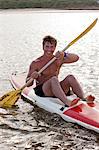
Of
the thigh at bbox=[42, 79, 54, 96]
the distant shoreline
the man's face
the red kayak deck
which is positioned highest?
the distant shoreline

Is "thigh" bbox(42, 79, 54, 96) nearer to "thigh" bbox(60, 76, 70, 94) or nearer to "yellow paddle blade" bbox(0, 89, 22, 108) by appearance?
"thigh" bbox(60, 76, 70, 94)

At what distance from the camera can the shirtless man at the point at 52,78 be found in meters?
8.39

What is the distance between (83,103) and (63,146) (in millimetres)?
1400

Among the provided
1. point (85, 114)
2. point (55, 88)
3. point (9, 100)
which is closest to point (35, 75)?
point (55, 88)

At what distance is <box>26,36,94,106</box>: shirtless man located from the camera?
8391 mm

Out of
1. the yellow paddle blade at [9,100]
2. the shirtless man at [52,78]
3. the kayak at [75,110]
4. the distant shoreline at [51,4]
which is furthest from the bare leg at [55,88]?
the distant shoreline at [51,4]

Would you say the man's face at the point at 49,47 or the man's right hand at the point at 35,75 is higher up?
the man's face at the point at 49,47

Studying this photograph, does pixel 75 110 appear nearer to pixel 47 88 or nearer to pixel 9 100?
pixel 47 88

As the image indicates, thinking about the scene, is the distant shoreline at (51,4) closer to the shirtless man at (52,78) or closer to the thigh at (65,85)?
the shirtless man at (52,78)

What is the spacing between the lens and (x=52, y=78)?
8461mm

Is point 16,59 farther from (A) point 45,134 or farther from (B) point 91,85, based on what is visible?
(A) point 45,134

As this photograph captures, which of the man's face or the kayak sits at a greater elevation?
the man's face

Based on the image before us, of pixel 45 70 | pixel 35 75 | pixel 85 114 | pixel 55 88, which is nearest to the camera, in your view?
pixel 85 114

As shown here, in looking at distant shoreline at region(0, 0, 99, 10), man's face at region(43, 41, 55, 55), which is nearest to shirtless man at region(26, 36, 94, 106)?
man's face at region(43, 41, 55, 55)
